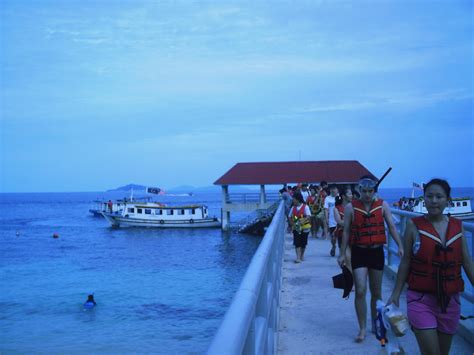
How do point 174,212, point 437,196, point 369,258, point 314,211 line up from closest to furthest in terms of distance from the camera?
point 437,196
point 369,258
point 314,211
point 174,212

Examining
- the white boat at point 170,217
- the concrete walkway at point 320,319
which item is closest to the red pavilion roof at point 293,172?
the white boat at point 170,217

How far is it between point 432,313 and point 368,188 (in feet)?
5.76

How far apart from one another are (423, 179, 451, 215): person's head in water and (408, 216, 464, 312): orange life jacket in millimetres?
115

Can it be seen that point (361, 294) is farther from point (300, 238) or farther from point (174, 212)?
point (174, 212)

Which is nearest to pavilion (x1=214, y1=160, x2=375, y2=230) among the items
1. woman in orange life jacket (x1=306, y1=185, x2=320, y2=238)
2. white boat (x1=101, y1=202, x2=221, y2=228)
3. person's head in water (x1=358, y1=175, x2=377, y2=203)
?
white boat (x1=101, y1=202, x2=221, y2=228)

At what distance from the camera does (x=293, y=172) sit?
49406 mm

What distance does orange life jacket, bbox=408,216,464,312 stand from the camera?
3426 millimetres

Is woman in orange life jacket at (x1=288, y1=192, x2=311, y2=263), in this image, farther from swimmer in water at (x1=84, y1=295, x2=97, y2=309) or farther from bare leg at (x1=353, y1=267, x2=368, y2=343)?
swimmer in water at (x1=84, y1=295, x2=97, y2=309)

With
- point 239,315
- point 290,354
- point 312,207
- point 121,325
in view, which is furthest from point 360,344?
point 121,325

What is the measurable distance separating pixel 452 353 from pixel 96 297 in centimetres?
2358

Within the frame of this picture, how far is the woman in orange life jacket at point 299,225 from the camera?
10068 millimetres

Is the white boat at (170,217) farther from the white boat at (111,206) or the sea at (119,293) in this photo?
the sea at (119,293)

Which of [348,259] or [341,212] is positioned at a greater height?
[341,212]

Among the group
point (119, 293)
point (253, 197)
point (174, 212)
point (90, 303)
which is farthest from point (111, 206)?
point (90, 303)
